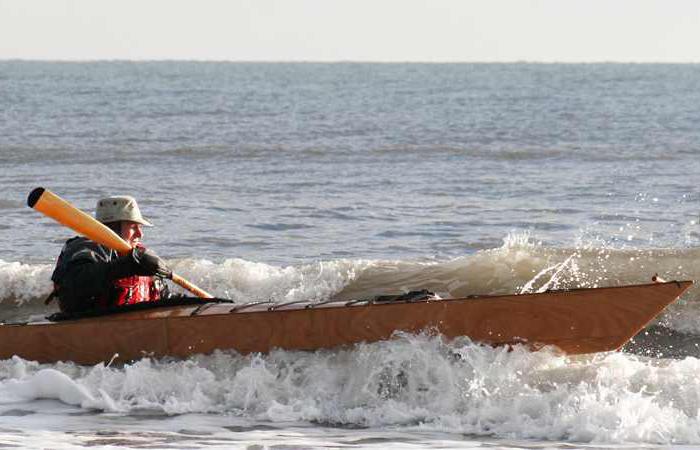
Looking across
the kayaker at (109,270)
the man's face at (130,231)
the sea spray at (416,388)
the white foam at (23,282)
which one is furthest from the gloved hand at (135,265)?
the white foam at (23,282)

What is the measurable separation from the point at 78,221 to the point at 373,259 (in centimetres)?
570

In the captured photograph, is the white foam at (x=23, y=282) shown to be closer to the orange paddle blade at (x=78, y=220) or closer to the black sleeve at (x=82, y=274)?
the orange paddle blade at (x=78, y=220)

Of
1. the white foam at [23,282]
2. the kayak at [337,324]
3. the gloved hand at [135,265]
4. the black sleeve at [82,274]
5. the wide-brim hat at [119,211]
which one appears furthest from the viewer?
the white foam at [23,282]

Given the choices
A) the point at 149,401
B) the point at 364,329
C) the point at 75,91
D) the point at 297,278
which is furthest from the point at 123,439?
the point at 75,91

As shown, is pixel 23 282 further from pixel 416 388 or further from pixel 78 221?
pixel 416 388

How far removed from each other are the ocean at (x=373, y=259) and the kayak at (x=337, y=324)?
3.8 inches

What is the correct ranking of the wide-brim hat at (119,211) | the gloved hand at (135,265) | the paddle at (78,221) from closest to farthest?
the gloved hand at (135,265), the paddle at (78,221), the wide-brim hat at (119,211)

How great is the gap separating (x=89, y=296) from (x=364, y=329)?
5.91ft

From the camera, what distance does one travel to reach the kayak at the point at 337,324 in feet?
28.3

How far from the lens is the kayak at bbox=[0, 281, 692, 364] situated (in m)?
8.62

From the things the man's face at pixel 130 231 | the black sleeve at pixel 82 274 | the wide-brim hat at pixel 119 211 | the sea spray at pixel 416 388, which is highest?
the wide-brim hat at pixel 119 211

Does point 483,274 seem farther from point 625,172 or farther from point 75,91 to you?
point 75,91

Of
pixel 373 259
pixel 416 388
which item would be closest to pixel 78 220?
pixel 416 388

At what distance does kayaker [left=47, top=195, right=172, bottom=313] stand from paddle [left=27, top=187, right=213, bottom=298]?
0.25 ft
